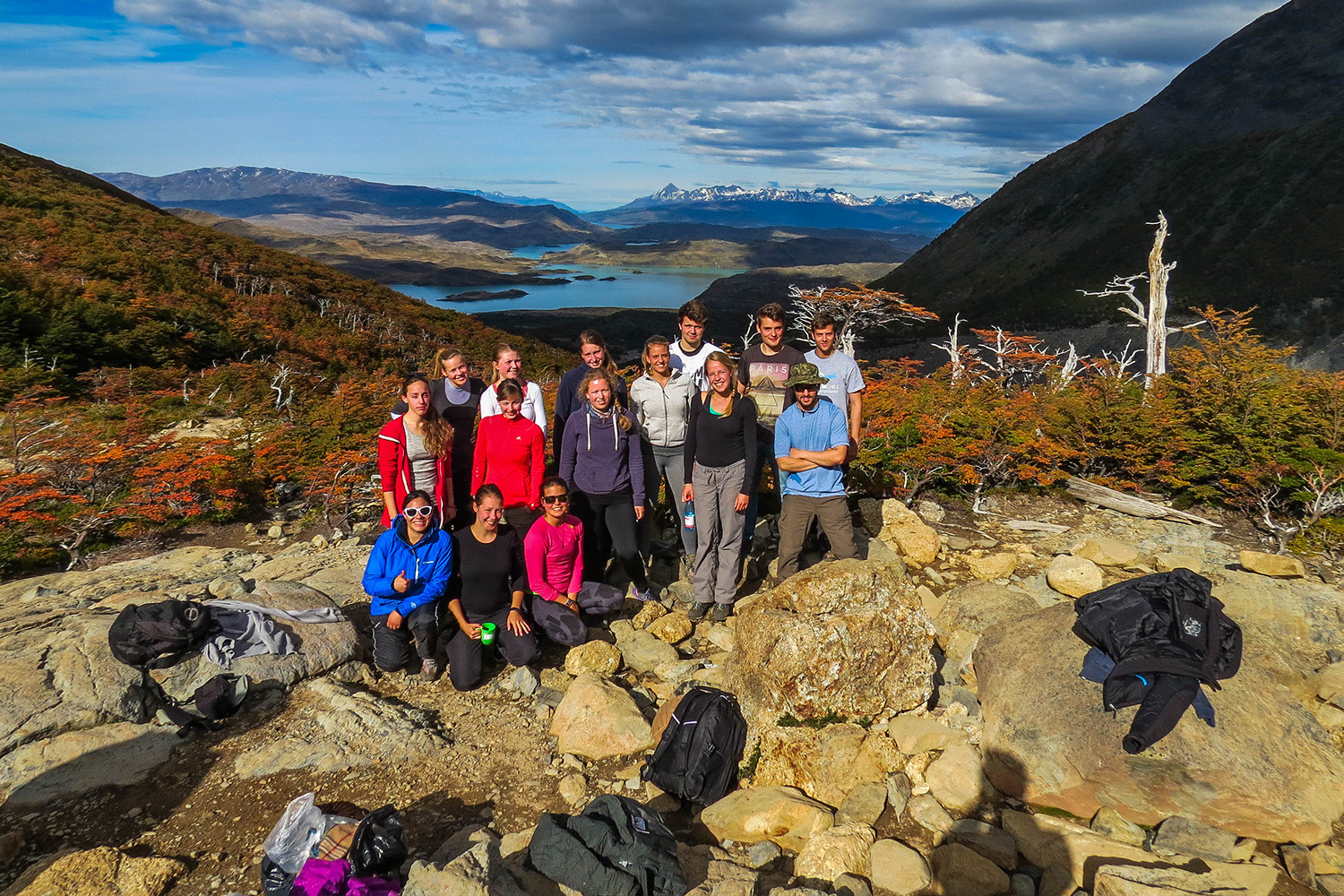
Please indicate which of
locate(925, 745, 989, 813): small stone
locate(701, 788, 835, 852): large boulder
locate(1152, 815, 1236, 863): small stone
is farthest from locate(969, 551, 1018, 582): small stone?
locate(701, 788, 835, 852): large boulder

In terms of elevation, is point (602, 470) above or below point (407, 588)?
above

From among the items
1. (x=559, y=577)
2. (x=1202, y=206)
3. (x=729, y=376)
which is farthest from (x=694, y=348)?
(x=1202, y=206)

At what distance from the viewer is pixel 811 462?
15.6 ft

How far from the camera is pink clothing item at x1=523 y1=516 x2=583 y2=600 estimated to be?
482 cm

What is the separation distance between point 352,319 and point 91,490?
16779 millimetres

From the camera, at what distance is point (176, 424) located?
35.9 feet

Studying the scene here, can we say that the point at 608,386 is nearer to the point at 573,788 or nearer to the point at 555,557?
the point at 555,557

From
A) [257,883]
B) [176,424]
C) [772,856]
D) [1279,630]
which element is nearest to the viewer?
[257,883]

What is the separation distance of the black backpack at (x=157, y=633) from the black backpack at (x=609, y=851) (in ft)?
8.81

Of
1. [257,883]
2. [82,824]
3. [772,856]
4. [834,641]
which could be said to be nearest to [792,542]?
[834,641]

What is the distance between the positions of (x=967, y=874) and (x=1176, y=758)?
1217 millimetres

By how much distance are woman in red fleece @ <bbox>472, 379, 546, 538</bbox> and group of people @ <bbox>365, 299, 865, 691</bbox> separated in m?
0.01

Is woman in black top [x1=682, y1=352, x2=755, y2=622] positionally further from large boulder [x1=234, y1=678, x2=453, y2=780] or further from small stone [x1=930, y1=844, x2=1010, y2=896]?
small stone [x1=930, y1=844, x2=1010, y2=896]

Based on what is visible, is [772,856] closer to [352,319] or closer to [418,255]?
[352,319]
